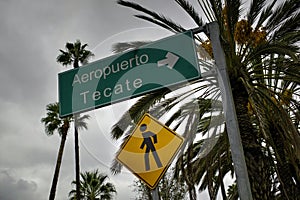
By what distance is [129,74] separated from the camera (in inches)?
134

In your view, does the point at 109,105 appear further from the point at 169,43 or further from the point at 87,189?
the point at 87,189

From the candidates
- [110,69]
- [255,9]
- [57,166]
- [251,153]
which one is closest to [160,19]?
[255,9]

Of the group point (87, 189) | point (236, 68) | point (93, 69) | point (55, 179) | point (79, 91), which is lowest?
point (79, 91)

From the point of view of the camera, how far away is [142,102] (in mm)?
7594

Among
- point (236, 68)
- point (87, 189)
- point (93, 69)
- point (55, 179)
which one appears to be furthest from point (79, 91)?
point (87, 189)

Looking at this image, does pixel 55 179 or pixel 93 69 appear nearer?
pixel 93 69

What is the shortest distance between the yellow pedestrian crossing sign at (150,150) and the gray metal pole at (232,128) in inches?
18.5

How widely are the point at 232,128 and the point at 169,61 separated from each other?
0.86m

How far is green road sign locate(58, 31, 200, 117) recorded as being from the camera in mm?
3182

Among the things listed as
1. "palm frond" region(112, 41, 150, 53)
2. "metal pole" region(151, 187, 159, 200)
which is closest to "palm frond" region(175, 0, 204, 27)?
"palm frond" region(112, 41, 150, 53)

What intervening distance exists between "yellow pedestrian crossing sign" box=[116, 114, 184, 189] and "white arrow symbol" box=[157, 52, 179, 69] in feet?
2.01

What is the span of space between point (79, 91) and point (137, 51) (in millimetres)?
708

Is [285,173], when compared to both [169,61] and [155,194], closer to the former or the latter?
[169,61]

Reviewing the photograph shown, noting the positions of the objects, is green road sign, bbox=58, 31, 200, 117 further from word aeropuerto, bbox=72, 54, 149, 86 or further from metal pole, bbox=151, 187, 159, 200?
metal pole, bbox=151, 187, 159, 200
